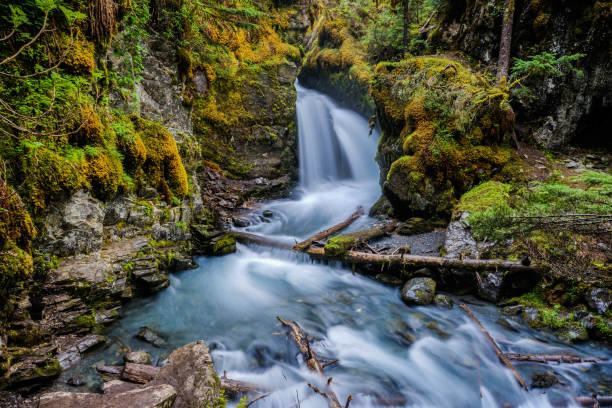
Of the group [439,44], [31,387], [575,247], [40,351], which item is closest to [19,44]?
[40,351]

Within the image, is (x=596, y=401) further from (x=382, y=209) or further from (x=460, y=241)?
(x=382, y=209)

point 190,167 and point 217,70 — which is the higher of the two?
point 217,70

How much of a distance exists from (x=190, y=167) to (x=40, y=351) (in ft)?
17.2

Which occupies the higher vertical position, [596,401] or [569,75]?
[569,75]

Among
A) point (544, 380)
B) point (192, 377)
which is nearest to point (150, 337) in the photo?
point (192, 377)

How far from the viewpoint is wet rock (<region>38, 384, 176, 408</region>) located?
223 centimetres

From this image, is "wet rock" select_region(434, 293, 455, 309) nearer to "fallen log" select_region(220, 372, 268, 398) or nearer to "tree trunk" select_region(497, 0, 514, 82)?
"fallen log" select_region(220, 372, 268, 398)

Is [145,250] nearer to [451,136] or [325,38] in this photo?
[451,136]

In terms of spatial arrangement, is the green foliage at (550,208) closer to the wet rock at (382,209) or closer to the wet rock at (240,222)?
the wet rock at (382,209)

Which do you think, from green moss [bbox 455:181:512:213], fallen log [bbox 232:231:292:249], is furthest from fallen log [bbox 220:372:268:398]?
green moss [bbox 455:181:512:213]

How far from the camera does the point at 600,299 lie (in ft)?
14.0

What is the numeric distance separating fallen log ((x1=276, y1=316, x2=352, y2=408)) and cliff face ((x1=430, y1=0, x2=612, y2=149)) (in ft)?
28.5

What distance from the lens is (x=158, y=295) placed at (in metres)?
5.28

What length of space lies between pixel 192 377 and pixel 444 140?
7760mm
